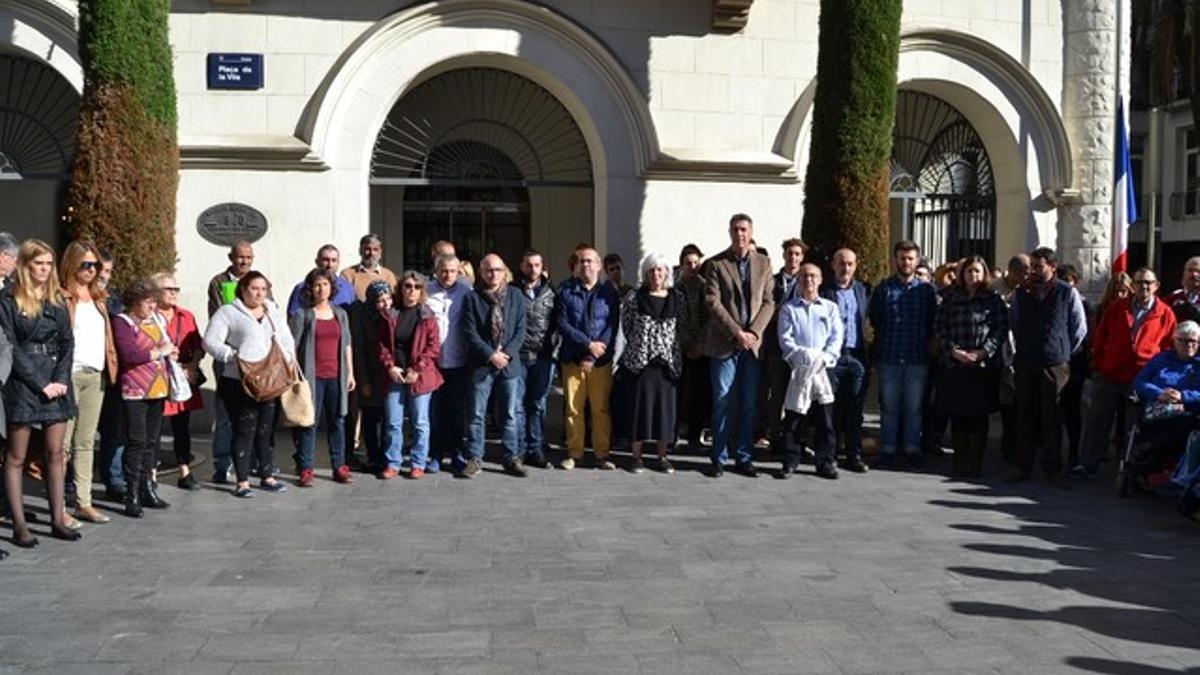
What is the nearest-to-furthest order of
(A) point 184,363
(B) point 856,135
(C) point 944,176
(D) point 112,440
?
(D) point 112,440 < (A) point 184,363 < (B) point 856,135 < (C) point 944,176

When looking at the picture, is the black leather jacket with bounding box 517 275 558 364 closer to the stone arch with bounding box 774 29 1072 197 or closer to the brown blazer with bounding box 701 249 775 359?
the brown blazer with bounding box 701 249 775 359

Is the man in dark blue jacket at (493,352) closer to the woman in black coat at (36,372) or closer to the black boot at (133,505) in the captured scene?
the black boot at (133,505)

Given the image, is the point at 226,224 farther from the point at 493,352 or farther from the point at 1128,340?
the point at 1128,340

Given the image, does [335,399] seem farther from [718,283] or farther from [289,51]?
[289,51]

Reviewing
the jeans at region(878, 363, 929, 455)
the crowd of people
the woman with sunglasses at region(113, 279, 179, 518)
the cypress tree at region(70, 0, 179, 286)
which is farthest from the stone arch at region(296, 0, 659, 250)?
the woman with sunglasses at region(113, 279, 179, 518)

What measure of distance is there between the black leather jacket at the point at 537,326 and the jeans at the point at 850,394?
2.44 m

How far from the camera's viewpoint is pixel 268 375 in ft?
29.7

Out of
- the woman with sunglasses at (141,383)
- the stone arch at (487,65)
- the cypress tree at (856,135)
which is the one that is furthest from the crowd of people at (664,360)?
the stone arch at (487,65)

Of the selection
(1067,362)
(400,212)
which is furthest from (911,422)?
(400,212)

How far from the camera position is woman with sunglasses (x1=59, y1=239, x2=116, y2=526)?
8117 mm

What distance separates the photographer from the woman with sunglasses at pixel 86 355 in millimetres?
8117

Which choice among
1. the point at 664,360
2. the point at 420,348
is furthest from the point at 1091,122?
the point at 420,348

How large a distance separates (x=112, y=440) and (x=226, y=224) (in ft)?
13.1

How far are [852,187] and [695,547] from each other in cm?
547
